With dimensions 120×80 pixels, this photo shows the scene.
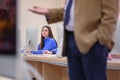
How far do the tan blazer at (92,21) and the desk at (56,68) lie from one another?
32.4 inches

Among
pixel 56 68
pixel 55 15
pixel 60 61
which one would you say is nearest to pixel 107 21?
pixel 55 15

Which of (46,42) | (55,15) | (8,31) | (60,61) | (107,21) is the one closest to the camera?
(8,31)

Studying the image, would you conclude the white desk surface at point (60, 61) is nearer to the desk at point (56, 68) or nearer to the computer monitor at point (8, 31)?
the desk at point (56, 68)

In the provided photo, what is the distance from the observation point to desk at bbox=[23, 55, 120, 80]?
2.07 m

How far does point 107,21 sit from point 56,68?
2212mm

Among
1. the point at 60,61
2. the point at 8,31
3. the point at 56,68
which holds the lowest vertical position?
the point at 56,68

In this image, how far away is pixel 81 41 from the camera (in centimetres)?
119

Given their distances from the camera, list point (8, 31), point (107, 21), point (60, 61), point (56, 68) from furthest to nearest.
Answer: point (56, 68) < point (60, 61) < point (107, 21) < point (8, 31)

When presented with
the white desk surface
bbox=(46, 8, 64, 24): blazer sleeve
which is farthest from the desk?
bbox=(46, 8, 64, 24): blazer sleeve

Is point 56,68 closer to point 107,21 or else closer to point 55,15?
point 55,15

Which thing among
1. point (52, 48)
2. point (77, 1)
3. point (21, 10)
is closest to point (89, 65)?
point (77, 1)

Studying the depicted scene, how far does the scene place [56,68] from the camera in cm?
332

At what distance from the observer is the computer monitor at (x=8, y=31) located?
553mm

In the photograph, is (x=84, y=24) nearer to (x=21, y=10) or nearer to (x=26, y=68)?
(x=26, y=68)
